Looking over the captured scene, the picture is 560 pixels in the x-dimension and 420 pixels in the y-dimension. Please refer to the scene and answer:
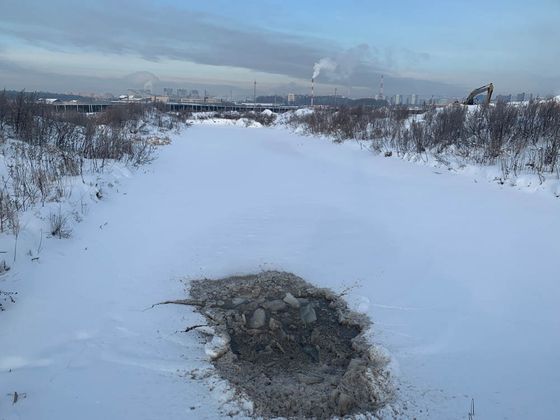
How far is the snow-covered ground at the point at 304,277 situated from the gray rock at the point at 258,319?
1.69ft

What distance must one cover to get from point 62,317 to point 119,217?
11.7 ft

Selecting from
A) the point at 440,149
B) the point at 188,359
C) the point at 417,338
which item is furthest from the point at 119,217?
the point at 440,149

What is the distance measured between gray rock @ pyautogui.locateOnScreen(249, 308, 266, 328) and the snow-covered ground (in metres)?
0.51

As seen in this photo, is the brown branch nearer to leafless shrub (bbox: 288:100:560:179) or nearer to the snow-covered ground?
the snow-covered ground

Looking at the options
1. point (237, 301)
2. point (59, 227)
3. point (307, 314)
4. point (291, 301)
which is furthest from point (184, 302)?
point (59, 227)

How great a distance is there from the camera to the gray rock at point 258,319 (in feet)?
12.6

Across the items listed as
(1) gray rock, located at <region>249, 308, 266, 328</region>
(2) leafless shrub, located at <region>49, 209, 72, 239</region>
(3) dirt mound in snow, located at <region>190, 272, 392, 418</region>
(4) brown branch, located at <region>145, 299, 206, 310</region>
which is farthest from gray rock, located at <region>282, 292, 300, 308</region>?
(2) leafless shrub, located at <region>49, 209, 72, 239</region>

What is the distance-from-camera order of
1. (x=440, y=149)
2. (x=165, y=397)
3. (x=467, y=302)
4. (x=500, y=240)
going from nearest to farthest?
(x=165, y=397)
(x=467, y=302)
(x=500, y=240)
(x=440, y=149)

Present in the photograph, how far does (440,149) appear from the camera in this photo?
14.3 meters

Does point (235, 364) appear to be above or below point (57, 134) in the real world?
below

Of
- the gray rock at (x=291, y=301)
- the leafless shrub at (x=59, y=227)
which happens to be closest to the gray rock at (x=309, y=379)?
the gray rock at (x=291, y=301)

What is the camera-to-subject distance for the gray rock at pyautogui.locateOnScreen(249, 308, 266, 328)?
151 inches

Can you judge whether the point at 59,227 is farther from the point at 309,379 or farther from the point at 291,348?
the point at 309,379

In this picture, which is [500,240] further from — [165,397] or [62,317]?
[62,317]
